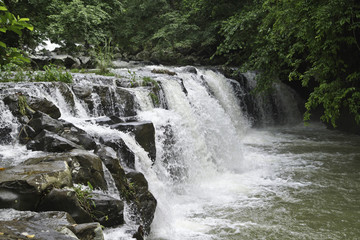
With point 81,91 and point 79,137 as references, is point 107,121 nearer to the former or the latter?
point 79,137

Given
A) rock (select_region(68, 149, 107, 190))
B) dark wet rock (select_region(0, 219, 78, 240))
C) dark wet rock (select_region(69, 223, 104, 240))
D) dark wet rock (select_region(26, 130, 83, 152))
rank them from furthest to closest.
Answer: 1. dark wet rock (select_region(26, 130, 83, 152))
2. rock (select_region(68, 149, 107, 190))
3. dark wet rock (select_region(69, 223, 104, 240))
4. dark wet rock (select_region(0, 219, 78, 240))

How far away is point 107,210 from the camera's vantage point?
3.46 m

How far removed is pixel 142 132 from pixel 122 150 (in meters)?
0.74

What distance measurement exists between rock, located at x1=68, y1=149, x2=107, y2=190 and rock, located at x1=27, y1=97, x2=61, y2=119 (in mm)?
1901

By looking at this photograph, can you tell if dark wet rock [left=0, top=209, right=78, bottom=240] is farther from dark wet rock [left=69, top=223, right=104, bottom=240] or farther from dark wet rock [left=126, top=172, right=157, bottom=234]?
dark wet rock [left=126, top=172, right=157, bottom=234]

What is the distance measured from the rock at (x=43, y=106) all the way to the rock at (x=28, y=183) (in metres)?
2.31

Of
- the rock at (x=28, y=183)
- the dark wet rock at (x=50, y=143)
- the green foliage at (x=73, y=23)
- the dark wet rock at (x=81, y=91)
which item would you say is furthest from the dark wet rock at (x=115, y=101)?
the green foliage at (x=73, y=23)

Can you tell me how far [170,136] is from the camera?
6.66m

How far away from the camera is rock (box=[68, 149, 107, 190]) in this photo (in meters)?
3.74

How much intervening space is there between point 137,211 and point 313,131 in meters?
9.73

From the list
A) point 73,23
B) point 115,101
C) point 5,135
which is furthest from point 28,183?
point 73,23

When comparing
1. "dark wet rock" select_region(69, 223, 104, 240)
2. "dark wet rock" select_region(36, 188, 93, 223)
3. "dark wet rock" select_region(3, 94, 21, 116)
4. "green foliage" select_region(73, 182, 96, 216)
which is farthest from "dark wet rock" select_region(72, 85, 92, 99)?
"dark wet rock" select_region(69, 223, 104, 240)

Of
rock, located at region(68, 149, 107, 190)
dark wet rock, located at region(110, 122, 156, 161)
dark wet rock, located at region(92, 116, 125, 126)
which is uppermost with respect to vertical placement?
dark wet rock, located at region(92, 116, 125, 126)

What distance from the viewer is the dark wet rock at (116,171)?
426 cm
